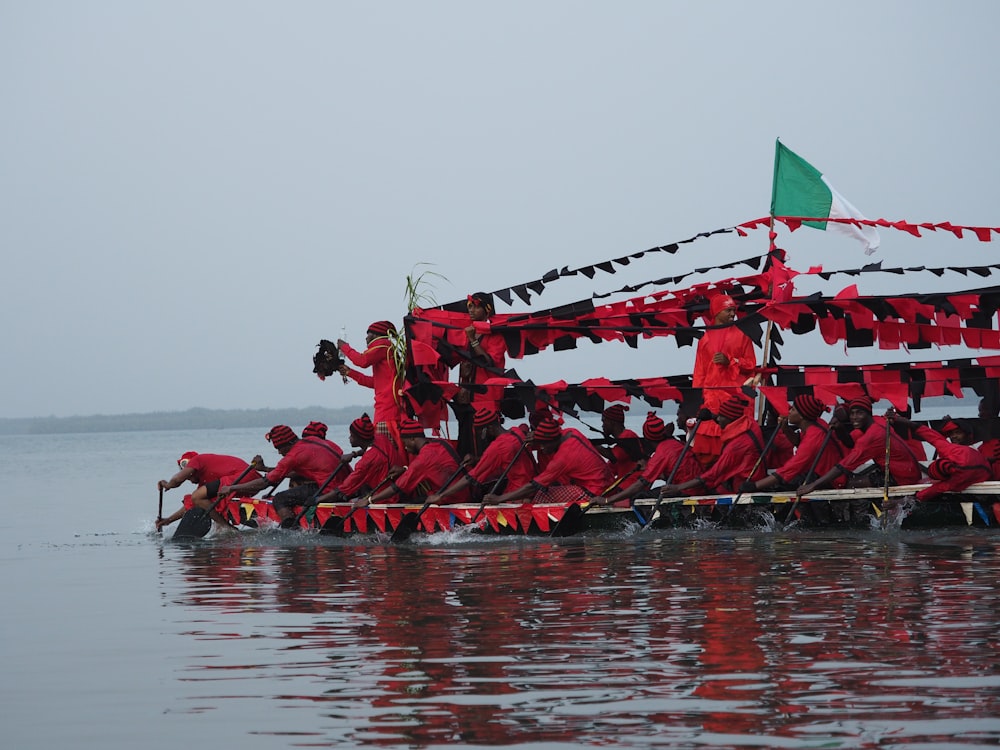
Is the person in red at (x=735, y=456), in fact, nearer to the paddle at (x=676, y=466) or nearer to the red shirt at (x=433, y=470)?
the paddle at (x=676, y=466)

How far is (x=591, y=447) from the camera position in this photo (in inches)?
690

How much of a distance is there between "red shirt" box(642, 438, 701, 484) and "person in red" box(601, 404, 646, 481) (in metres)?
0.46

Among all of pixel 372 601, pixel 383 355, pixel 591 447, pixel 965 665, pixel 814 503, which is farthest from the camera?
pixel 383 355

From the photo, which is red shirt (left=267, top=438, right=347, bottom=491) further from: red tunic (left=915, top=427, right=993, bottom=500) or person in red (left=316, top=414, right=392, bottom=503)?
red tunic (left=915, top=427, right=993, bottom=500)

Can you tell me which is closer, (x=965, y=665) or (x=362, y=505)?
(x=965, y=665)

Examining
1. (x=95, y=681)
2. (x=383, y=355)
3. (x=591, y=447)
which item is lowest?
(x=95, y=681)

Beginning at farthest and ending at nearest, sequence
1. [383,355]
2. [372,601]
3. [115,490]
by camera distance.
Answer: [115,490] → [383,355] → [372,601]

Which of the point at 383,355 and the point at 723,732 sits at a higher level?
the point at 383,355

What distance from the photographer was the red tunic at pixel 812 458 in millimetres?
16438

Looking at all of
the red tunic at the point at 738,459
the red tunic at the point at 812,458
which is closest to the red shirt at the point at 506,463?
the red tunic at the point at 738,459

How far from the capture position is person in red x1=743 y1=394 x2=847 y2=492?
647 inches

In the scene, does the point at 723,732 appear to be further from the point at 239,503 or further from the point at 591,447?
the point at 239,503

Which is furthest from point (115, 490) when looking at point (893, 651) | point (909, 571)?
point (893, 651)

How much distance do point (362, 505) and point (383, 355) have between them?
2.06m
